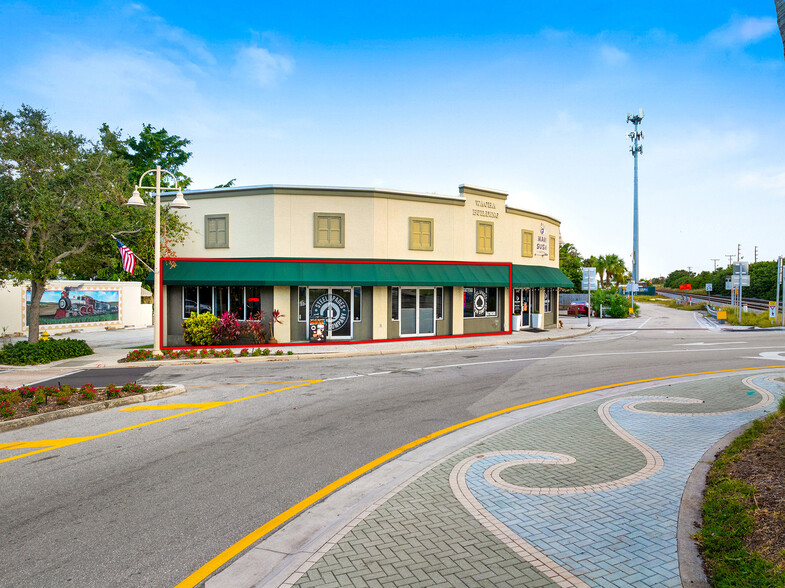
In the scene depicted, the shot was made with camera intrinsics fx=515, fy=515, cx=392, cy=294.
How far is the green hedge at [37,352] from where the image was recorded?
18.0m

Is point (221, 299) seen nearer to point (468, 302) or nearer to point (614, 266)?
point (468, 302)

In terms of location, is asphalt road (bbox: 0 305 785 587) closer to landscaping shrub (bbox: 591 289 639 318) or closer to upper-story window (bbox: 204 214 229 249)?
upper-story window (bbox: 204 214 229 249)

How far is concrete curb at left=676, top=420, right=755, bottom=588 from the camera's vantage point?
424cm

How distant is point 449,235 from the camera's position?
1030 inches

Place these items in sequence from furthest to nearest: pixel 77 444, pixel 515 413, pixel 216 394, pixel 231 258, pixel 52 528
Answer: pixel 231 258 < pixel 216 394 < pixel 515 413 < pixel 77 444 < pixel 52 528

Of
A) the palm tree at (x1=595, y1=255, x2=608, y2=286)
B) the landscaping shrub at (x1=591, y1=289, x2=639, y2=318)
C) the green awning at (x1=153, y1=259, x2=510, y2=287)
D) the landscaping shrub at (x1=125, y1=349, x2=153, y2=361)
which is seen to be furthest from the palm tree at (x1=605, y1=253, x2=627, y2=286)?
the landscaping shrub at (x1=125, y1=349, x2=153, y2=361)

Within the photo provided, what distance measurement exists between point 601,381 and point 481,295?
13980 millimetres

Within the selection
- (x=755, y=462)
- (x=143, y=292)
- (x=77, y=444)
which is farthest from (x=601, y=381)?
(x=143, y=292)

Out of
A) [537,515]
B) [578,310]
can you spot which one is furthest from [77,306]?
[578,310]

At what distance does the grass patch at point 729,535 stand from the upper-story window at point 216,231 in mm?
21332

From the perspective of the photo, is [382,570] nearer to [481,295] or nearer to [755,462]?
[755,462]

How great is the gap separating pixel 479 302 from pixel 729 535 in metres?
23.0

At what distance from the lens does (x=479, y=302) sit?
90.5ft

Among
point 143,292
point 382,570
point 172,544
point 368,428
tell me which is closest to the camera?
point 382,570
